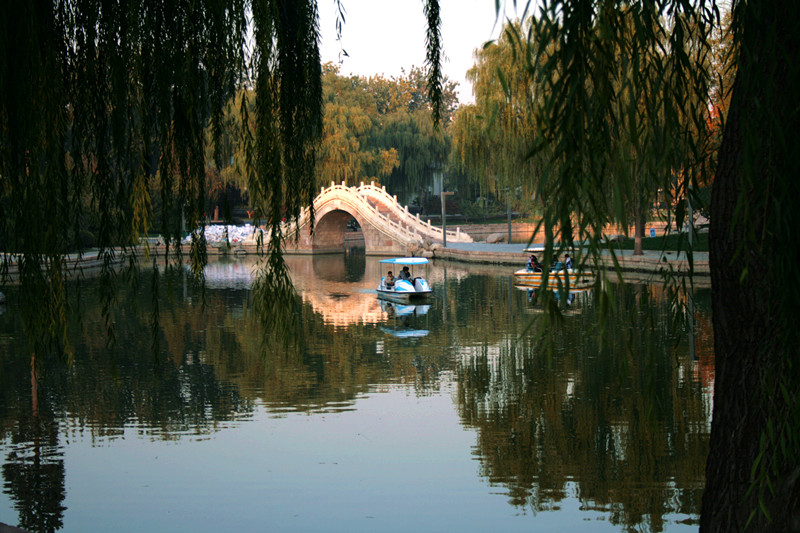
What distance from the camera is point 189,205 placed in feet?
12.3

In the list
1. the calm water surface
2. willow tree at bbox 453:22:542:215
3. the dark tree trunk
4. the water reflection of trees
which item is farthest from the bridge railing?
the dark tree trunk

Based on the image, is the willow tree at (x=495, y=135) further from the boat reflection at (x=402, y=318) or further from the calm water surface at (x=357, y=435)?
the calm water surface at (x=357, y=435)

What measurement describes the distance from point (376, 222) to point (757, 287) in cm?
3532

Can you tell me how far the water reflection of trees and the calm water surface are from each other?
0.08ft

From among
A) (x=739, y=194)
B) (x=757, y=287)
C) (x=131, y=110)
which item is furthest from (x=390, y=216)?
(x=739, y=194)

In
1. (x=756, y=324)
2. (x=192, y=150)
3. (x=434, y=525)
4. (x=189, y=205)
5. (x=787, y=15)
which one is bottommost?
(x=434, y=525)

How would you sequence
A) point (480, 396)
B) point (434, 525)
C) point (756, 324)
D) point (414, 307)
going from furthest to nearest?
point (414, 307), point (480, 396), point (434, 525), point (756, 324)

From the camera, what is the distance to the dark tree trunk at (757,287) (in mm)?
2617

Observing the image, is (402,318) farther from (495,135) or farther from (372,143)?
(372,143)

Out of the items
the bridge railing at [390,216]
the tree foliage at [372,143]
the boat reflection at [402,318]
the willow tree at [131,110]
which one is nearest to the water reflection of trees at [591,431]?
the willow tree at [131,110]

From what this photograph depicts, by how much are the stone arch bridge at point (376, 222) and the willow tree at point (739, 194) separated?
33251 mm

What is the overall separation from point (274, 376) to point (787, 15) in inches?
397

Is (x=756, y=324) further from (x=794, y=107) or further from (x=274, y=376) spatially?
(x=274, y=376)

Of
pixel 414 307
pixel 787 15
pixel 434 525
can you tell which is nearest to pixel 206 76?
pixel 787 15
